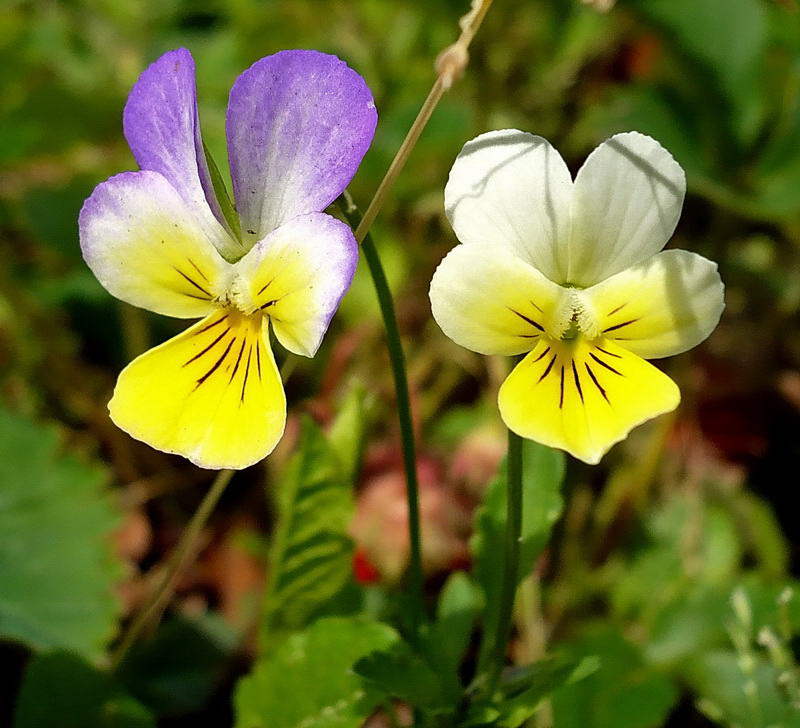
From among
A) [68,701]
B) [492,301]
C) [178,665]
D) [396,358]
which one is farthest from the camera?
[178,665]

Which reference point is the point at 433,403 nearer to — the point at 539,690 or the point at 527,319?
the point at 539,690

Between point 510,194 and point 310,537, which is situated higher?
point 510,194

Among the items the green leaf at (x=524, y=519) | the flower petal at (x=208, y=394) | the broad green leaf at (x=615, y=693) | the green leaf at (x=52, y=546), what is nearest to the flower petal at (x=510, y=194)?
the flower petal at (x=208, y=394)

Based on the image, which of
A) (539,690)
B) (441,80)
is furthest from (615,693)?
(441,80)

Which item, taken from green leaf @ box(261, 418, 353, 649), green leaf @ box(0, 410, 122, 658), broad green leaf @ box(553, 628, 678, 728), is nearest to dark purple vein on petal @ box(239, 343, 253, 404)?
green leaf @ box(261, 418, 353, 649)

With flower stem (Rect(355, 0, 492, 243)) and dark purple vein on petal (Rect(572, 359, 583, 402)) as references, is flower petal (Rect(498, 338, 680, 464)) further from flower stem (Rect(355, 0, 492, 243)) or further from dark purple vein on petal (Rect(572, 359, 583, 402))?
flower stem (Rect(355, 0, 492, 243))

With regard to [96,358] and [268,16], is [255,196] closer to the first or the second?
[96,358]
